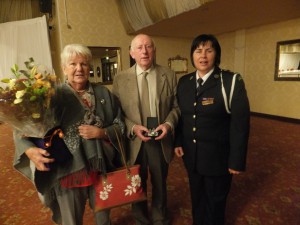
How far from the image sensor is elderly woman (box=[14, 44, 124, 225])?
115 cm

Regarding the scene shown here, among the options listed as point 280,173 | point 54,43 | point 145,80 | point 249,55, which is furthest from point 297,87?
point 54,43

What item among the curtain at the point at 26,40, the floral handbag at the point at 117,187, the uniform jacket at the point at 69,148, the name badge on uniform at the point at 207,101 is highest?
the curtain at the point at 26,40

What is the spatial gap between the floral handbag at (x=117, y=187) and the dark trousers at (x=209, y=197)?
501mm

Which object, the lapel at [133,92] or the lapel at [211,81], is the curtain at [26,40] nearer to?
the lapel at [133,92]

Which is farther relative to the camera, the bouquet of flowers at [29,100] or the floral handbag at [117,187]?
the floral handbag at [117,187]

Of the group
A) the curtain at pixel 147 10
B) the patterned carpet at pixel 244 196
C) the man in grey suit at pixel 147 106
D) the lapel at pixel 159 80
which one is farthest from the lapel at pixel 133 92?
the curtain at pixel 147 10

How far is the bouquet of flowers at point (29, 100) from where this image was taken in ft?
3.02

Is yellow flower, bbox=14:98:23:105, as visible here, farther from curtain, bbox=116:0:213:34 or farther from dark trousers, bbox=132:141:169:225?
curtain, bbox=116:0:213:34

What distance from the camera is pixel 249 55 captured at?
6148mm

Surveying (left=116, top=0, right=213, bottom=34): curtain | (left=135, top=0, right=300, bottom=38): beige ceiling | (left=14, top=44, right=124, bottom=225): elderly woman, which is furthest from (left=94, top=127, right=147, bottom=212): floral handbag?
(left=135, top=0, right=300, bottom=38): beige ceiling

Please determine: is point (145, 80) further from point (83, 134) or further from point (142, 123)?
point (83, 134)

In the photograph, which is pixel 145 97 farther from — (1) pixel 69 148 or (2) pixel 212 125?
(1) pixel 69 148

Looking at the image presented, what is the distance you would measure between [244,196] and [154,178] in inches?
46.1

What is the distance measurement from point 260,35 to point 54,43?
17.5ft
